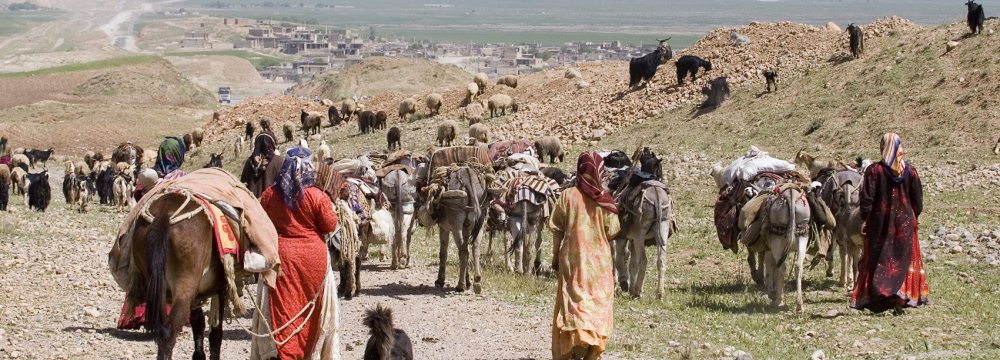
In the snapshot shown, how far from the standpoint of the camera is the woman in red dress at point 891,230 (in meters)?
12.4

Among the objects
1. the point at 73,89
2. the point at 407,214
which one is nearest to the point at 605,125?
the point at 407,214

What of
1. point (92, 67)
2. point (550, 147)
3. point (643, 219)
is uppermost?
point (643, 219)

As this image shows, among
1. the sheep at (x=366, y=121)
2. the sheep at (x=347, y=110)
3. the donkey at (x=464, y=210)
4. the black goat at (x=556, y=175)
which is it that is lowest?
the sheep at (x=347, y=110)

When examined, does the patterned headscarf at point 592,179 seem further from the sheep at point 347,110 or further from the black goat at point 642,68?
the sheep at point 347,110

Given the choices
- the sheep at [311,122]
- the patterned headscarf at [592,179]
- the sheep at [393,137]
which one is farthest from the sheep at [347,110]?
the patterned headscarf at [592,179]

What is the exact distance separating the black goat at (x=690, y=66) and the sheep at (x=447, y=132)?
6.41 metres

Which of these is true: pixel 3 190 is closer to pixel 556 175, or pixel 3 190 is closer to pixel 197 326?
pixel 556 175

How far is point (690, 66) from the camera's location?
36062 mm

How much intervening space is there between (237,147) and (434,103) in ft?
21.2

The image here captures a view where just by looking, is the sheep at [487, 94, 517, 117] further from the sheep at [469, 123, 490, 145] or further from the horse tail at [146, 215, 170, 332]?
the horse tail at [146, 215, 170, 332]

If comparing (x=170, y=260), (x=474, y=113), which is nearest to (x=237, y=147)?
(x=474, y=113)

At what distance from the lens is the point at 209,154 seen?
44.8 meters

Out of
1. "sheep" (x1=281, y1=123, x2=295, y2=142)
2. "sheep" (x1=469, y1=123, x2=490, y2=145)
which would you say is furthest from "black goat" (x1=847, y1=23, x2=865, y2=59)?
"sheep" (x1=281, y1=123, x2=295, y2=142)

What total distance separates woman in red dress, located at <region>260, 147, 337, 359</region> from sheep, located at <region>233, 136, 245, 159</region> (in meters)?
33.5
